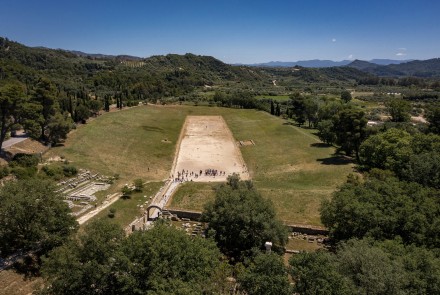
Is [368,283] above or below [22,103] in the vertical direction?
below

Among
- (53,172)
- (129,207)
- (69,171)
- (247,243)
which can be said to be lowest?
(129,207)

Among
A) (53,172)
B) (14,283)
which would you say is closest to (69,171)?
(53,172)

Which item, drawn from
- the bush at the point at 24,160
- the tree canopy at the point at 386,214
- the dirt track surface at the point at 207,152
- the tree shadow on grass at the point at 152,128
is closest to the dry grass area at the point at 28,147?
the bush at the point at 24,160

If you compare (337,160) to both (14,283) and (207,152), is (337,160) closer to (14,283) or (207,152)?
(207,152)

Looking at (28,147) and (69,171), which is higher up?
(28,147)

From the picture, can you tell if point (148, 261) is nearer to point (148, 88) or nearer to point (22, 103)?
point (22, 103)

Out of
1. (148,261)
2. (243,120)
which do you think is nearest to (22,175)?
(148,261)

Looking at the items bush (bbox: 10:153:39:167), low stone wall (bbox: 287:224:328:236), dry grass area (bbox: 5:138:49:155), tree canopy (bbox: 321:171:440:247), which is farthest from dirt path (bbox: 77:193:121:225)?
tree canopy (bbox: 321:171:440:247)

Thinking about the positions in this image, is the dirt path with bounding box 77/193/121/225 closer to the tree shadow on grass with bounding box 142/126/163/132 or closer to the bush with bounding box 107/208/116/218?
the bush with bounding box 107/208/116/218
